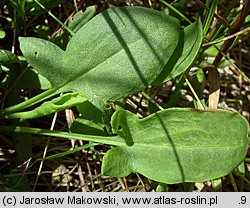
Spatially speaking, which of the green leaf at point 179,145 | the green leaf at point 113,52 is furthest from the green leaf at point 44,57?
the green leaf at point 179,145

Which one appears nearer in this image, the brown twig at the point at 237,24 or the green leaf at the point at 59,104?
the green leaf at the point at 59,104

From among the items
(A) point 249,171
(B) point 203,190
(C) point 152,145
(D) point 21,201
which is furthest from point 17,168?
(A) point 249,171

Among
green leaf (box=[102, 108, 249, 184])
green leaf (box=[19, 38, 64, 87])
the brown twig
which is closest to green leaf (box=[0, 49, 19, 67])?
green leaf (box=[19, 38, 64, 87])

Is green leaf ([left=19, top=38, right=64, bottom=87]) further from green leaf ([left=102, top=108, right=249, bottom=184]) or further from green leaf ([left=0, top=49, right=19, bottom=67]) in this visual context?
green leaf ([left=102, top=108, right=249, bottom=184])

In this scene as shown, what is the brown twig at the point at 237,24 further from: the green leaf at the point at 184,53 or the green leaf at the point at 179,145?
the green leaf at the point at 179,145

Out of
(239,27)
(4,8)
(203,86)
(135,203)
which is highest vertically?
(4,8)

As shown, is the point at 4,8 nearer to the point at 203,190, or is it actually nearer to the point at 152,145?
the point at 152,145

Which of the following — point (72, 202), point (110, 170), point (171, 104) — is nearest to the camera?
point (110, 170)
